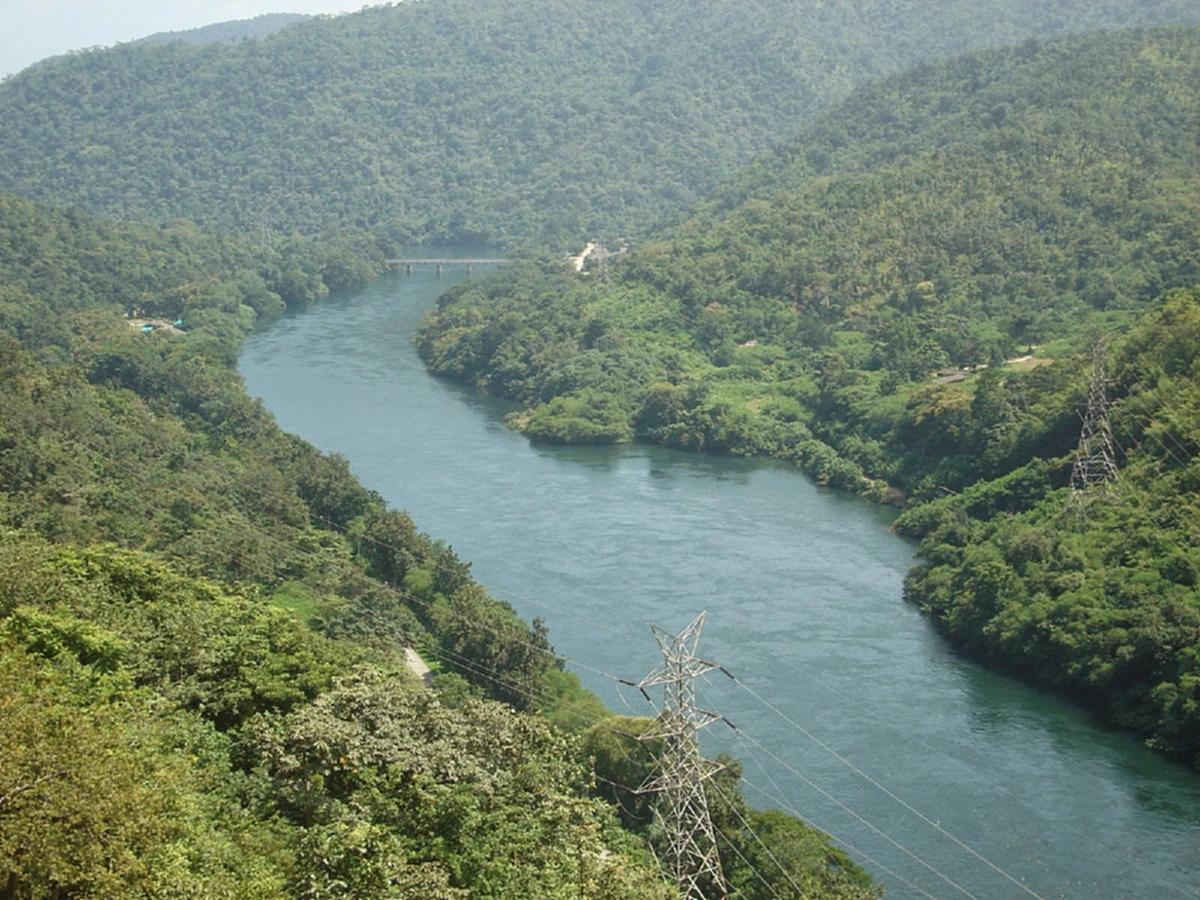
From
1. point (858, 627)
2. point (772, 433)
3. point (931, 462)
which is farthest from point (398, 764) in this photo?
point (772, 433)

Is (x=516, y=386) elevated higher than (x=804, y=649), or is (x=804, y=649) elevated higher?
(x=516, y=386)

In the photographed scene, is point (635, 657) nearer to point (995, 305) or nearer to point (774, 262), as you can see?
point (995, 305)

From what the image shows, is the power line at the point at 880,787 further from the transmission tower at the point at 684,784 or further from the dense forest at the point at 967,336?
the dense forest at the point at 967,336

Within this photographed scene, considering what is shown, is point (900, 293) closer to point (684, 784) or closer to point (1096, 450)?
point (1096, 450)

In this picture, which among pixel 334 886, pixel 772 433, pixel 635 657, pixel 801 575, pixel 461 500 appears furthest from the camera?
pixel 772 433

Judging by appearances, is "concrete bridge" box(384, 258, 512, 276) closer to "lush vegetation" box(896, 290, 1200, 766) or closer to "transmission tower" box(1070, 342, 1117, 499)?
"lush vegetation" box(896, 290, 1200, 766)

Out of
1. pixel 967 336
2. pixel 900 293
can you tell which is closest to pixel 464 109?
pixel 900 293
